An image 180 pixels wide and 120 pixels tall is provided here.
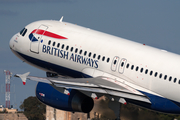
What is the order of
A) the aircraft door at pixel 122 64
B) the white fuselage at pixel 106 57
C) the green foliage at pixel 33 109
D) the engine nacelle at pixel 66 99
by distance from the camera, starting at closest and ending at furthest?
the white fuselage at pixel 106 57
the aircraft door at pixel 122 64
the engine nacelle at pixel 66 99
the green foliage at pixel 33 109

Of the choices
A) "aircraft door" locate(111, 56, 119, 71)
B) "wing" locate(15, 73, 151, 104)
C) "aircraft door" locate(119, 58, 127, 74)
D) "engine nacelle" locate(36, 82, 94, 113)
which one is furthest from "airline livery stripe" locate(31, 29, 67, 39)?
"aircraft door" locate(119, 58, 127, 74)

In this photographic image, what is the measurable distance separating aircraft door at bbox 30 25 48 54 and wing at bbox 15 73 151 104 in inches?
229

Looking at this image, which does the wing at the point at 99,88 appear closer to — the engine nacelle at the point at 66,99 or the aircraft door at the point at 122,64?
the aircraft door at the point at 122,64

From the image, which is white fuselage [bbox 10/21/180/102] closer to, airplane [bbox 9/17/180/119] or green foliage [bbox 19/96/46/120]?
airplane [bbox 9/17/180/119]

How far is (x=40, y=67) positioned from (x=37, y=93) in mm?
3412

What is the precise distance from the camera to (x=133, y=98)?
35.2m

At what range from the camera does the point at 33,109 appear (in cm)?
10638

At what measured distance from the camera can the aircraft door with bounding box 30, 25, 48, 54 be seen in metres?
40.3

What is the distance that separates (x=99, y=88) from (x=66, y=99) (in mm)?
3280

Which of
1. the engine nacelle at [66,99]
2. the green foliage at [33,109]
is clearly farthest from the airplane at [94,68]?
the green foliage at [33,109]

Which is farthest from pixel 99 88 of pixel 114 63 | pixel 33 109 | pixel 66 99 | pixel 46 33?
pixel 33 109

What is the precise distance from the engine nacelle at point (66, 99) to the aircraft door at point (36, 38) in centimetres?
374

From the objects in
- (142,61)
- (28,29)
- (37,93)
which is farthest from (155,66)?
(28,29)

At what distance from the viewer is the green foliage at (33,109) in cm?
9994
